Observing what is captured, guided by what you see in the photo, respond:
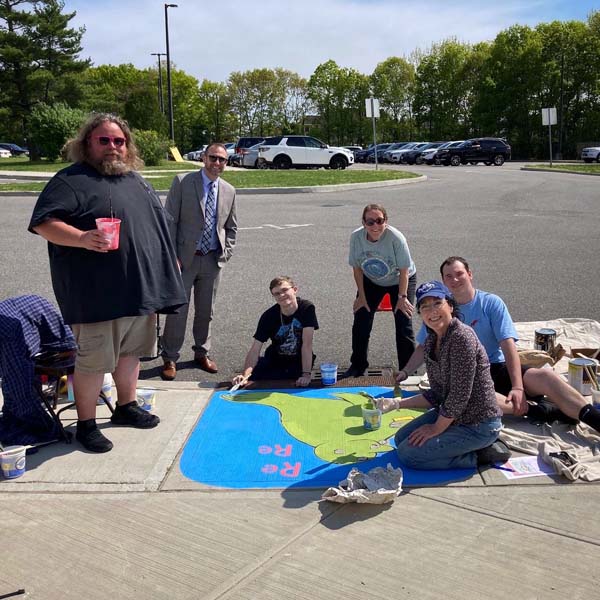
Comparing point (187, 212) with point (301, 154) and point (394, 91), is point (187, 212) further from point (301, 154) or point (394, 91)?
point (394, 91)

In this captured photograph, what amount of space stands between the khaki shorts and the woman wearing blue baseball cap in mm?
1797

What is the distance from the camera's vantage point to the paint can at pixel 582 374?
4953 mm

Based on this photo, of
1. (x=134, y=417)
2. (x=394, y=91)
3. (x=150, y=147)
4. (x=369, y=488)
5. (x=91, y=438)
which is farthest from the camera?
(x=394, y=91)

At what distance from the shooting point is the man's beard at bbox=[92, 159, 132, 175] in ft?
13.5

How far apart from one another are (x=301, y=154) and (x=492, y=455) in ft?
105

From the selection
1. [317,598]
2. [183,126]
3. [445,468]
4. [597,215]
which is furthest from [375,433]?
[183,126]

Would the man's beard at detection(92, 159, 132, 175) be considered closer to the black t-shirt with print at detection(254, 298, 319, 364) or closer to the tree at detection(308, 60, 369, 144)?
the black t-shirt with print at detection(254, 298, 319, 364)

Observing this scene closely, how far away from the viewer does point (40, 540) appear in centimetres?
328

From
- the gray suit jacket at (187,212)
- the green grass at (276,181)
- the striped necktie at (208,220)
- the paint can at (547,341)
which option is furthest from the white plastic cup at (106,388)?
the green grass at (276,181)

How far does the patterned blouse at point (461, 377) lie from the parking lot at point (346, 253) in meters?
2.04

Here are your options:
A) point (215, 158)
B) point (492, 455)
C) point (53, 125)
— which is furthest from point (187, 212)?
point (53, 125)

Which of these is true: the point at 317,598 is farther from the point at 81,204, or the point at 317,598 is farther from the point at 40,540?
the point at 81,204

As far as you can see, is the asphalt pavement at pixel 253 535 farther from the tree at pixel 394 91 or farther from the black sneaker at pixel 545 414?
the tree at pixel 394 91

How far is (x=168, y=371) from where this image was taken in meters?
5.77
